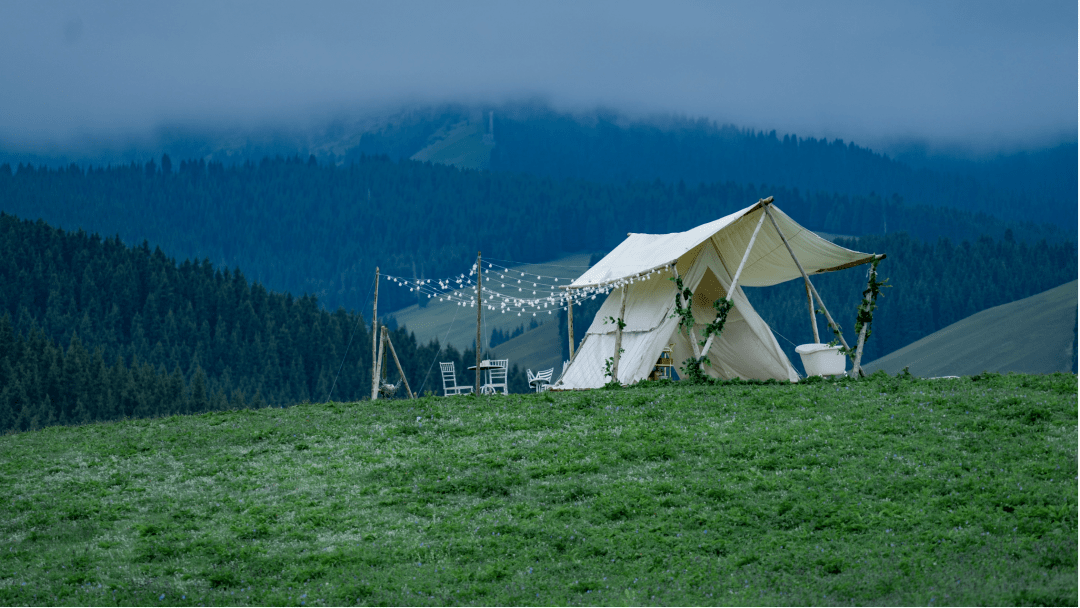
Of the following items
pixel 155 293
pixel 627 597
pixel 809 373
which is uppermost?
pixel 155 293

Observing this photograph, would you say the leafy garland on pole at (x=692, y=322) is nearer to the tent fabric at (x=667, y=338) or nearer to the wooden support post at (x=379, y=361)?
the tent fabric at (x=667, y=338)

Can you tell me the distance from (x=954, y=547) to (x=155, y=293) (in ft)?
379

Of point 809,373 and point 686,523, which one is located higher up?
point 809,373

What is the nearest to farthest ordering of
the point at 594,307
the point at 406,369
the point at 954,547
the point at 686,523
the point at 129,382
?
the point at 954,547 → the point at 686,523 → the point at 129,382 → the point at 406,369 → the point at 594,307

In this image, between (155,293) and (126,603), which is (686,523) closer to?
(126,603)

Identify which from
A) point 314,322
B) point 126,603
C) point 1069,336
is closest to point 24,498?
point 126,603

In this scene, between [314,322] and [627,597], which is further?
[314,322]

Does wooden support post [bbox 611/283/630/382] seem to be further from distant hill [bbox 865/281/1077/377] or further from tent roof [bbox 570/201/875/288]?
distant hill [bbox 865/281/1077/377]

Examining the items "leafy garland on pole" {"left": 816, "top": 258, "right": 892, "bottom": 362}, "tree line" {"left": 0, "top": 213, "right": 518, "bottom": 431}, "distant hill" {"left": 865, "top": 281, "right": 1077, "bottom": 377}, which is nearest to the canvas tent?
"leafy garland on pole" {"left": 816, "top": 258, "right": 892, "bottom": 362}

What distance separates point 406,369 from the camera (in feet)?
308

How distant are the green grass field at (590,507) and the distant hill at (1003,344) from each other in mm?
100233

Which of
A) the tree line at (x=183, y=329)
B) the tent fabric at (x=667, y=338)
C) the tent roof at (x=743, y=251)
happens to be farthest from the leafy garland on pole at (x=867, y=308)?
the tree line at (x=183, y=329)

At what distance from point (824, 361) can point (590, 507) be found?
10.3 metres

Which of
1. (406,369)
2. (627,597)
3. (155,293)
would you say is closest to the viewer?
(627,597)
